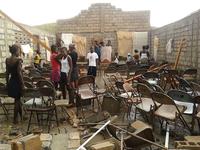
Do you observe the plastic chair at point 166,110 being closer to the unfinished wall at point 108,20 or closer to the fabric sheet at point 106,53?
the fabric sheet at point 106,53

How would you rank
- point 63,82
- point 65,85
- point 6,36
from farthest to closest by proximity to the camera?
point 6,36
point 65,85
point 63,82

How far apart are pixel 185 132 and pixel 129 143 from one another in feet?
5.56

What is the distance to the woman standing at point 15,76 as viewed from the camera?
671cm

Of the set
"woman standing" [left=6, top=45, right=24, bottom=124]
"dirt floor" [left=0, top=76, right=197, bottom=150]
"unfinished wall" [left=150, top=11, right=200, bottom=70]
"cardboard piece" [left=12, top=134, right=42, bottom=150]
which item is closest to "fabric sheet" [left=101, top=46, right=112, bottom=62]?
"unfinished wall" [left=150, top=11, right=200, bottom=70]

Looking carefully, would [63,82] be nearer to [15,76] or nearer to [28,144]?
[15,76]

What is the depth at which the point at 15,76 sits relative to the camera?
686cm

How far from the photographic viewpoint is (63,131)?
639cm

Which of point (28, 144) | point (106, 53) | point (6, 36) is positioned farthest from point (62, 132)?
point (106, 53)

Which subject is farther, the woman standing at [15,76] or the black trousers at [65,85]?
the black trousers at [65,85]

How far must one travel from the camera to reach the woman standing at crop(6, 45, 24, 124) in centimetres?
671

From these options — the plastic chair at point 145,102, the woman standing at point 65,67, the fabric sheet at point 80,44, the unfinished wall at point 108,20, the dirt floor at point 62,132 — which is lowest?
the dirt floor at point 62,132

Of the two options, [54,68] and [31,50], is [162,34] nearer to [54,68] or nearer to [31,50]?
[31,50]

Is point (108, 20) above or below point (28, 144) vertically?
above

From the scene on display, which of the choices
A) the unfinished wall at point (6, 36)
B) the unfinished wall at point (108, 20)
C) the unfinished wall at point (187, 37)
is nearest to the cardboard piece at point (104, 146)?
the unfinished wall at point (187, 37)
